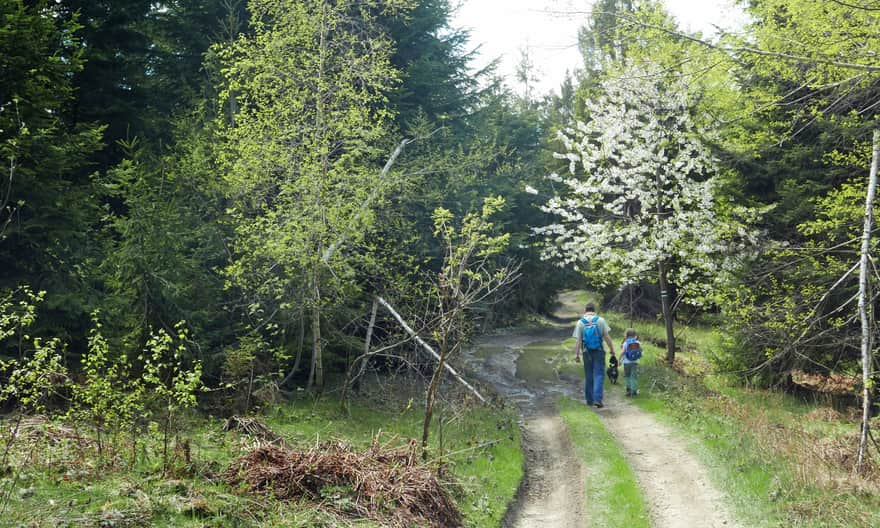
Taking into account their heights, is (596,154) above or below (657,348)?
above

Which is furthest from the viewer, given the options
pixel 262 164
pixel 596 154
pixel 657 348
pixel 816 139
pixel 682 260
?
pixel 657 348

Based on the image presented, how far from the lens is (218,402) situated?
11.7m

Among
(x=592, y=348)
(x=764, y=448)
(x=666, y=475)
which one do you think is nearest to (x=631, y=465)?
(x=666, y=475)

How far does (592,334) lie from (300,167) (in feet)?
24.2

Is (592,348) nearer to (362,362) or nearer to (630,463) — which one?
(630,463)

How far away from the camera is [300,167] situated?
12961mm

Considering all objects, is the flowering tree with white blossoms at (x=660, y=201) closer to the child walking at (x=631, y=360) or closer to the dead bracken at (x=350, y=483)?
the child walking at (x=631, y=360)

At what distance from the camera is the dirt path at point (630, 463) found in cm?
880

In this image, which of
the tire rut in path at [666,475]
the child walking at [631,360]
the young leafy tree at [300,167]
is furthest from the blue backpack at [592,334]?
the young leafy tree at [300,167]

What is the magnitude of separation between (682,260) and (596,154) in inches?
173

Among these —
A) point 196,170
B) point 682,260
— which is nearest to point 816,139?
point 682,260

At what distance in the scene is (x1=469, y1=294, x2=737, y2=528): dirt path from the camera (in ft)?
28.9

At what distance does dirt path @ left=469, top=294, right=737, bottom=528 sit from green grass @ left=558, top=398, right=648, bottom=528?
0.14 metres

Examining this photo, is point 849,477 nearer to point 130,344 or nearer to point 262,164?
point 130,344
